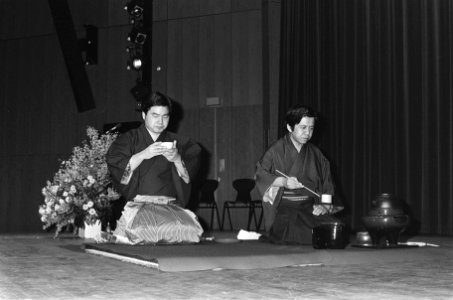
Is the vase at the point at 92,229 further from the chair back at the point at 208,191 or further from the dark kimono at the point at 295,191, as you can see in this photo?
the chair back at the point at 208,191

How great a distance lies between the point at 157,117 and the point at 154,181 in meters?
0.46

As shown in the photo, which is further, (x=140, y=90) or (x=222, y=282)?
(x=140, y=90)

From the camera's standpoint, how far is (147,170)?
15.1 feet

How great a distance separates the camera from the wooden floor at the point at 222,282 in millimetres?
2520

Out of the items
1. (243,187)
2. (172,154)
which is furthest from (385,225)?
(243,187)

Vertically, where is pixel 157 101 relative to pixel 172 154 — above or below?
above

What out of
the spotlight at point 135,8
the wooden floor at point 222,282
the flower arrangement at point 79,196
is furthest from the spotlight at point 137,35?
the wooden floor at point 222,282

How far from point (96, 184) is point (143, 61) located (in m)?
3.26

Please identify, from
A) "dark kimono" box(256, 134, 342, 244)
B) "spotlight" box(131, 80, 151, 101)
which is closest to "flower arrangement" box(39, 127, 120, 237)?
"dark kimono" box(256, 134, 342, 244)

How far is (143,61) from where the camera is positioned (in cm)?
912

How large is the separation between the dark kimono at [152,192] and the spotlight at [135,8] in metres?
4.47

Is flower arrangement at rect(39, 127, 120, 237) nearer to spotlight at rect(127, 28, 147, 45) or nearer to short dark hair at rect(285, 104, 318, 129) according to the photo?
short dark hair at rect(285, 104, 318, 129)

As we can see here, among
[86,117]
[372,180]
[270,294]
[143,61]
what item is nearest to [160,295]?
[270,294]

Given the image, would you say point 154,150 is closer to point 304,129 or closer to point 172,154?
point 172,154
